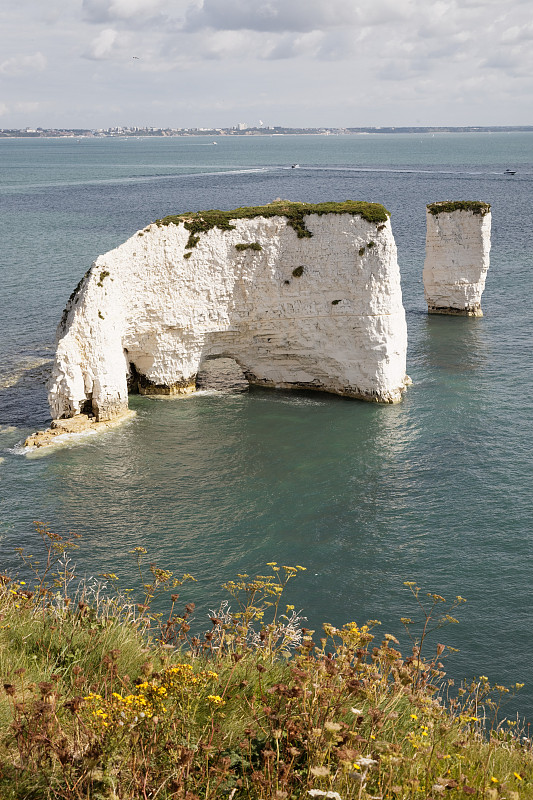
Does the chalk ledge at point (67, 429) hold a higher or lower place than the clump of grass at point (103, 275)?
lower

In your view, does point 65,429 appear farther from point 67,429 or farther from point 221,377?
point 221,377

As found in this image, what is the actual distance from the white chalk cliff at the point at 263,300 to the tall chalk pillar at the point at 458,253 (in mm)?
18078

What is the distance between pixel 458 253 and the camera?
53.0m

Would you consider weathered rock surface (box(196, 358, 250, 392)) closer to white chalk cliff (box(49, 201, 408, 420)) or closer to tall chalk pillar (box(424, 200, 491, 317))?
white chalk cliff (box(49, 201, 408, 420))

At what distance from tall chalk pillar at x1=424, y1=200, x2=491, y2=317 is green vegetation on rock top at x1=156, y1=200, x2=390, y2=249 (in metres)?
18.0

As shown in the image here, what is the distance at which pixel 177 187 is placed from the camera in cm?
13800

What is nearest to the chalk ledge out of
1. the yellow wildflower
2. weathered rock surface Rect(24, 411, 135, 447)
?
weathered rock surface Rect(24, 411, 135, 447)

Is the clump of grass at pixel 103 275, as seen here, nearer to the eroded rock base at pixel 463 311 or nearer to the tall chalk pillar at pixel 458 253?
the tall chalk pillar at pixel 458 253

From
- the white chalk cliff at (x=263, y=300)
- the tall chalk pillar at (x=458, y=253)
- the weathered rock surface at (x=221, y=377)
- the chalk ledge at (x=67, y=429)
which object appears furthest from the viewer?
the tall chalk pillar at (x=458, y=253)

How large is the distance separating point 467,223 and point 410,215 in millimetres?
44040

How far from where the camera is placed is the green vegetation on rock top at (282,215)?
35875mm

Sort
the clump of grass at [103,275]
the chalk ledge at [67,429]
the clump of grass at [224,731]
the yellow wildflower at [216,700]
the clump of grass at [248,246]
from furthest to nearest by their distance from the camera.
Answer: the clump of grass at [248,246]
the clump of grass at [103,275]
the chalk ledge at [67,429]
the yellow wildflower at [216,700]
the clump of grass at [224,731]

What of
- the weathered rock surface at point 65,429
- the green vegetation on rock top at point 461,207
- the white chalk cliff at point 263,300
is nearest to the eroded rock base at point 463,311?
the green vegetation on rock top at point 461,207

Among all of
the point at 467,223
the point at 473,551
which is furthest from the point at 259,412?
the point at 467,223
